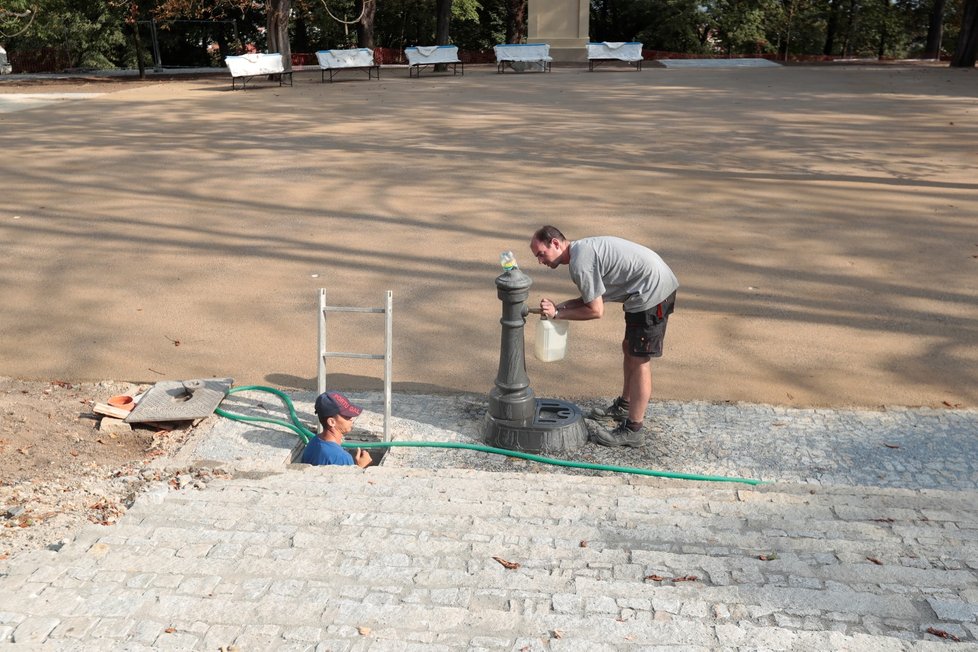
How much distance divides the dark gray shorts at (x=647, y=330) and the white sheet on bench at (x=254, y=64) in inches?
946

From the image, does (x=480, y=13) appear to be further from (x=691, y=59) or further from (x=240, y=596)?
(x=240, y=596)

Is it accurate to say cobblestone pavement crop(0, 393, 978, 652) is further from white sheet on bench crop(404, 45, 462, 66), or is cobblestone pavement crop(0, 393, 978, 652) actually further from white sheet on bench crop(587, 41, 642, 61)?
white sheet on bench crop(587, 41, 642, 61)

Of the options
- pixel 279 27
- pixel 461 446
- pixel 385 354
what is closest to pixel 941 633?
pixel 461 446

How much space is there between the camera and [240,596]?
3.44m

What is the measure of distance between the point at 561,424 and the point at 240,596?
9.00ft

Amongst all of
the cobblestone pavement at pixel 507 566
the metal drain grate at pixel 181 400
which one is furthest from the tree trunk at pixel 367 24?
the cobblestone pavement at pixel 507 566

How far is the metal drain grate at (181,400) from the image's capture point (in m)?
6.08

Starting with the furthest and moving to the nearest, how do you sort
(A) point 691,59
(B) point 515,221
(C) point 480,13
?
(C) point 480,13 → (A) point 691,59 → (B) point 515,221

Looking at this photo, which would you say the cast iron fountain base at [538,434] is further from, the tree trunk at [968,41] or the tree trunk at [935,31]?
the tree trunk at [935,31]

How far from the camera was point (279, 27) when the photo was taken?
30.0m

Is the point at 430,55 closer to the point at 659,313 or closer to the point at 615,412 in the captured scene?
the point at 615,412

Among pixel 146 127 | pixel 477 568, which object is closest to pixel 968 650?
pixel 477 568

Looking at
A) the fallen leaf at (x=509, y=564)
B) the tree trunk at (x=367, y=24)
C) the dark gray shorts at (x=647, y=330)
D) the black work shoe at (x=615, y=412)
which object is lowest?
the black work shoe at (x=615, y=412)

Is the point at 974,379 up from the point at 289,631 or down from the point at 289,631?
down
